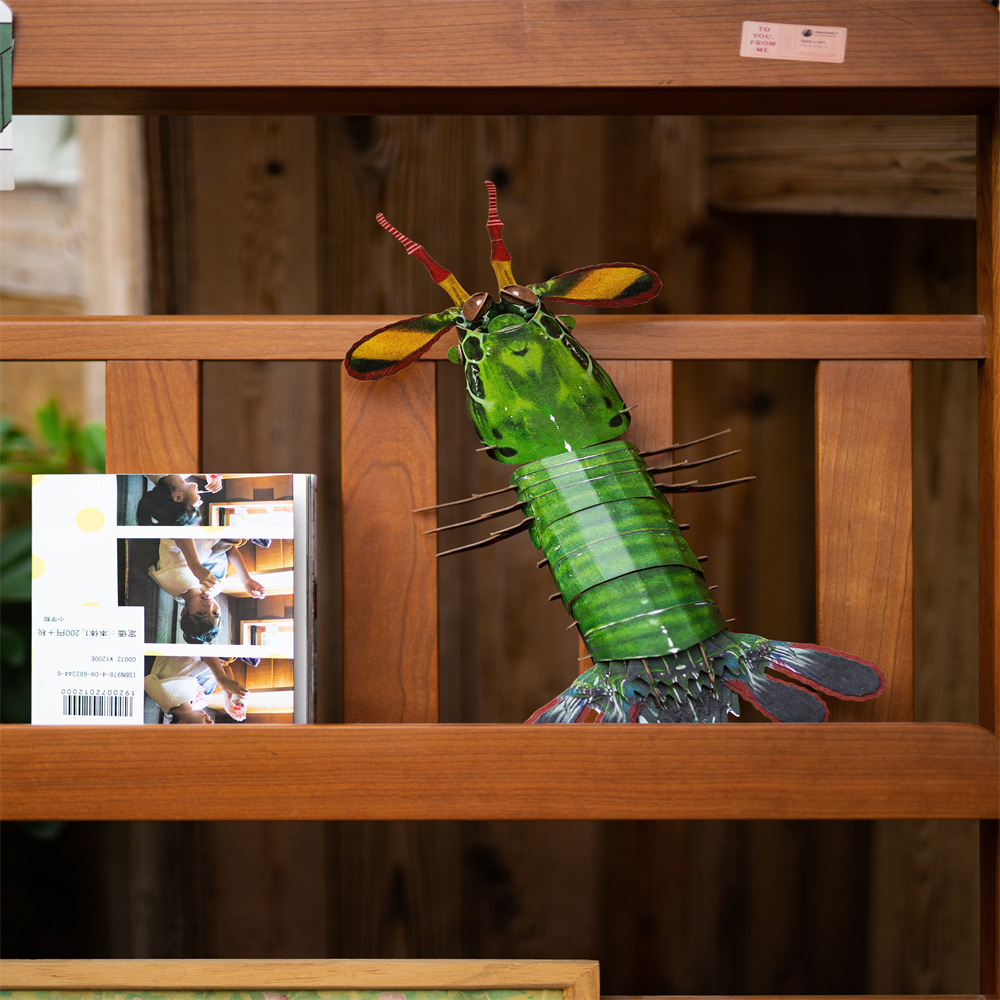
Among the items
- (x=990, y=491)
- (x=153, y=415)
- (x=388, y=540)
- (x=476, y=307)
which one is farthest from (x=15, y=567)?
(x=990, y=491)

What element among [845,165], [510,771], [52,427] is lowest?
[510,771]

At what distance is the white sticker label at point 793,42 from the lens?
0.67m

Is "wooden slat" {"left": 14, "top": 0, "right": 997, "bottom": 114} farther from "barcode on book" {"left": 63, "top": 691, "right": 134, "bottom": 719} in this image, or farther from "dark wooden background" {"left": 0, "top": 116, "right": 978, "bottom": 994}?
"dark wooden background" {"left": 0, "top": 116, "right": 978, "bottom": 994}

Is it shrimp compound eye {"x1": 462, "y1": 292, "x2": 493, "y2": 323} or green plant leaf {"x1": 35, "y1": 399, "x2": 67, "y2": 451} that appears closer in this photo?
shrimp compound eye {"x1": 462, "y1": 292, "x2": 493, "y2": 323}

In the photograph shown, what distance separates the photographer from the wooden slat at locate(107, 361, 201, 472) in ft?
2.31

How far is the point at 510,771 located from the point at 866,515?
1.31ft

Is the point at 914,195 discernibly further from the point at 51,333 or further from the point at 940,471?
the point at 51,333

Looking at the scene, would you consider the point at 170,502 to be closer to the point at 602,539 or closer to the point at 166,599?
the point at 166,599

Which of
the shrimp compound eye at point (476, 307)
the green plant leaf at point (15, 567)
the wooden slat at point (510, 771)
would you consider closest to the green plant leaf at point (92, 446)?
the green plant leaf at point (15, 567)

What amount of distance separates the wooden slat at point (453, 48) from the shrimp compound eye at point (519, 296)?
179 millimetres

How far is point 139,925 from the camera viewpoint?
53.4 inches

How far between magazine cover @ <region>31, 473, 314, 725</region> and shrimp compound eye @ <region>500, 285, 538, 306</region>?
0.80ft

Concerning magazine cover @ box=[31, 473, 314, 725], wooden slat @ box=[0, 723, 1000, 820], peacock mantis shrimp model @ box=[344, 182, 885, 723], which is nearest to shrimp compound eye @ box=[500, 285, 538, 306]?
peacock mantis shrimp model @ box=[344, 182, 885, 723]

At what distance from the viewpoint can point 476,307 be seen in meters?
0.66
